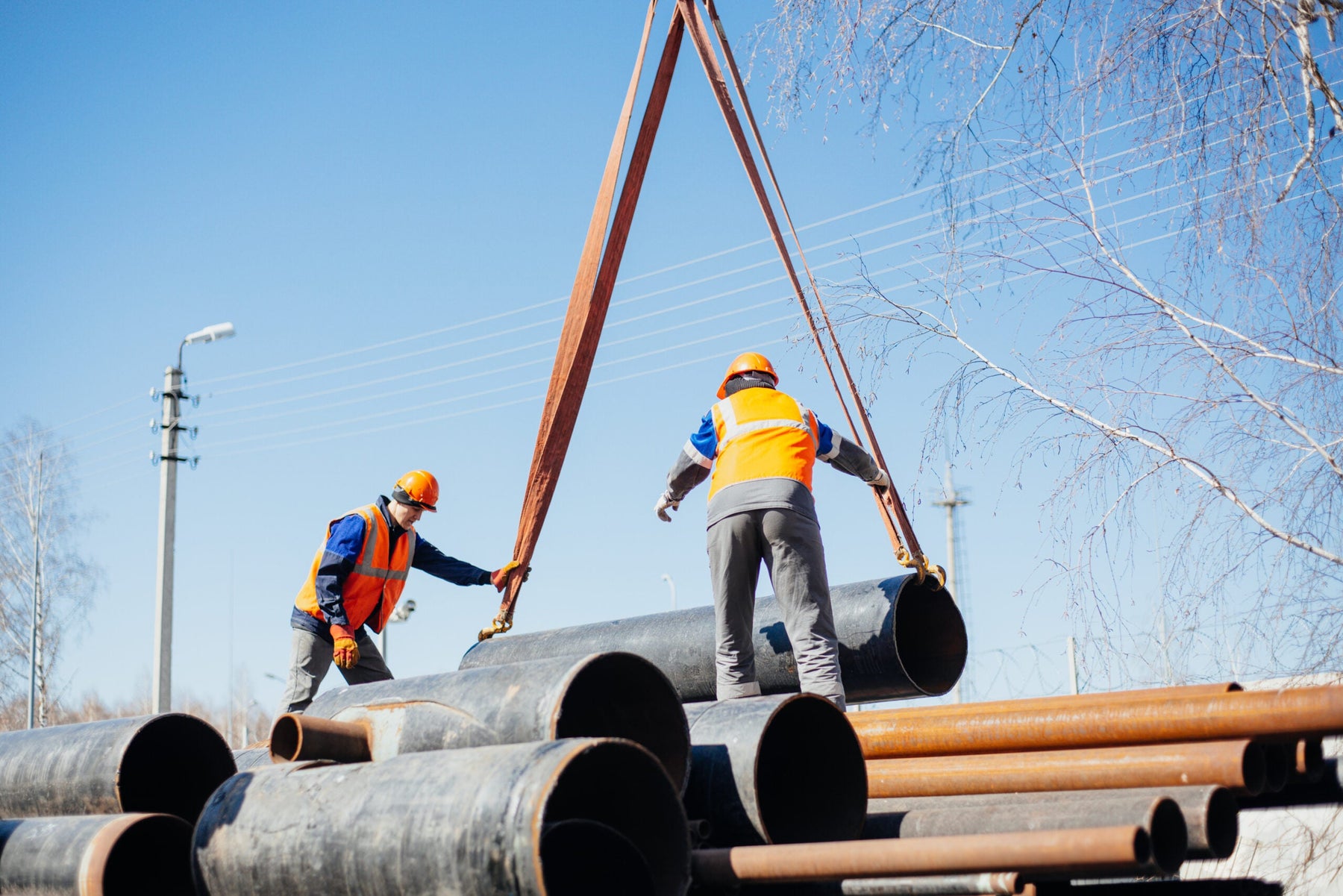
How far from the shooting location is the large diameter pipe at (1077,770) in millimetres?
3402

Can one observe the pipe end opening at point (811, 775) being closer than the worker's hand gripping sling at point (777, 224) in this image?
Yes

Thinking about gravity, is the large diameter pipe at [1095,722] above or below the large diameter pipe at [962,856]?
above

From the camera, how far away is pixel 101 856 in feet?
12.5

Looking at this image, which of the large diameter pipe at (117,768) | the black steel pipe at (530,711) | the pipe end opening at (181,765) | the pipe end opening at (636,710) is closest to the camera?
the black steel pipe at (530,711)

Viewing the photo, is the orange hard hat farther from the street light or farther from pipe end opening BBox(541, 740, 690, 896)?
the street light

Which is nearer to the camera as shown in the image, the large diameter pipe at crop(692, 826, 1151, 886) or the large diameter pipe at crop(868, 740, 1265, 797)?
the large diameter pipe at crop(692, 826, 1151, 886)

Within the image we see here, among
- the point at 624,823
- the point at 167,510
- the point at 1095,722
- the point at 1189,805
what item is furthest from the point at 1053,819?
the point at 167,510

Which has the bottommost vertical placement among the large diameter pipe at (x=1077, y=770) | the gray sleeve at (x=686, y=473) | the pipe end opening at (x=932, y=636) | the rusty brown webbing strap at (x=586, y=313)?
the large diameter pipe at (x=1077, y=770)

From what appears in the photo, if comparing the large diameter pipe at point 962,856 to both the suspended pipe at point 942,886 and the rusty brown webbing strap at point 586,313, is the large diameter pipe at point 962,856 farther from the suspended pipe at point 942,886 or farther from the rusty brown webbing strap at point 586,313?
the rusty brown webbing strap at point 586,313

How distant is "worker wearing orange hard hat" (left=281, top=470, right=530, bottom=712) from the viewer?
641 centimetres

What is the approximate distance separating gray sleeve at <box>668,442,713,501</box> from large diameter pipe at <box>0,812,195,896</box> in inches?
112

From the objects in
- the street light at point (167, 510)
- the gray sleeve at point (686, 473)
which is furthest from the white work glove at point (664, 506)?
the street light at point (167, 510)

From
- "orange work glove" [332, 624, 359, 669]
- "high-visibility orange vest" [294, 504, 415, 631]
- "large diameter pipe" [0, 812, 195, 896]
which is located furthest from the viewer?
Answer: "high-visibility orange vest" [294, 504, 415, 631]

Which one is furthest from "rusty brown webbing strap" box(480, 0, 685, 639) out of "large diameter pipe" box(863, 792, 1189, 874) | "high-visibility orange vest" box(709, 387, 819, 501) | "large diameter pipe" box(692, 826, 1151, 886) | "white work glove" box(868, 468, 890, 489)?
"large diameter pipe" box(692, 826, 1151, 886)
